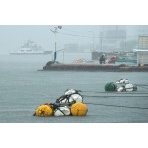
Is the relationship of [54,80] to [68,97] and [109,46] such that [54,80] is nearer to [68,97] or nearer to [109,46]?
[68,97]

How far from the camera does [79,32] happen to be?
11.9m

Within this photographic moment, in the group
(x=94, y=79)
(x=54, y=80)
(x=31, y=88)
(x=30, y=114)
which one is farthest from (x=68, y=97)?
(x=54, y=80)

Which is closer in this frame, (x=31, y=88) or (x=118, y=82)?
(x=118, y=82)

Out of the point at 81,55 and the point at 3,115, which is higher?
the point at 81,55

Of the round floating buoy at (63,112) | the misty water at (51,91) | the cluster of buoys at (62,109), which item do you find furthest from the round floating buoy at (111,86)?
→ the round floating buoy at (63,112)

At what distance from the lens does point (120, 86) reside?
1677cm

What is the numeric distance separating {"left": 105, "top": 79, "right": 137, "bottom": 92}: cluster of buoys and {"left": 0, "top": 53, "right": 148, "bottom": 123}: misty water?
134 mm

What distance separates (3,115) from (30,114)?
549 millimetres

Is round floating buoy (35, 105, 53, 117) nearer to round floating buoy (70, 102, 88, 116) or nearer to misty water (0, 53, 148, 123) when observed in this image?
misty water (0, 53, 148, 123)

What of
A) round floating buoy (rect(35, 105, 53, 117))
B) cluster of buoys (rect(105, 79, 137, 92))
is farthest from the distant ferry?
cluster of buoys (rect(105, 79, 137, 92))

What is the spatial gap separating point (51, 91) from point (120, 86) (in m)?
2.32

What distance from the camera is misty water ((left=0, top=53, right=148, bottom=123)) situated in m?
13.0

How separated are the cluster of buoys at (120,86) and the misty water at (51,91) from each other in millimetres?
134

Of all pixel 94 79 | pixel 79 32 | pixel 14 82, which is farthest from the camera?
pixel 14 82
